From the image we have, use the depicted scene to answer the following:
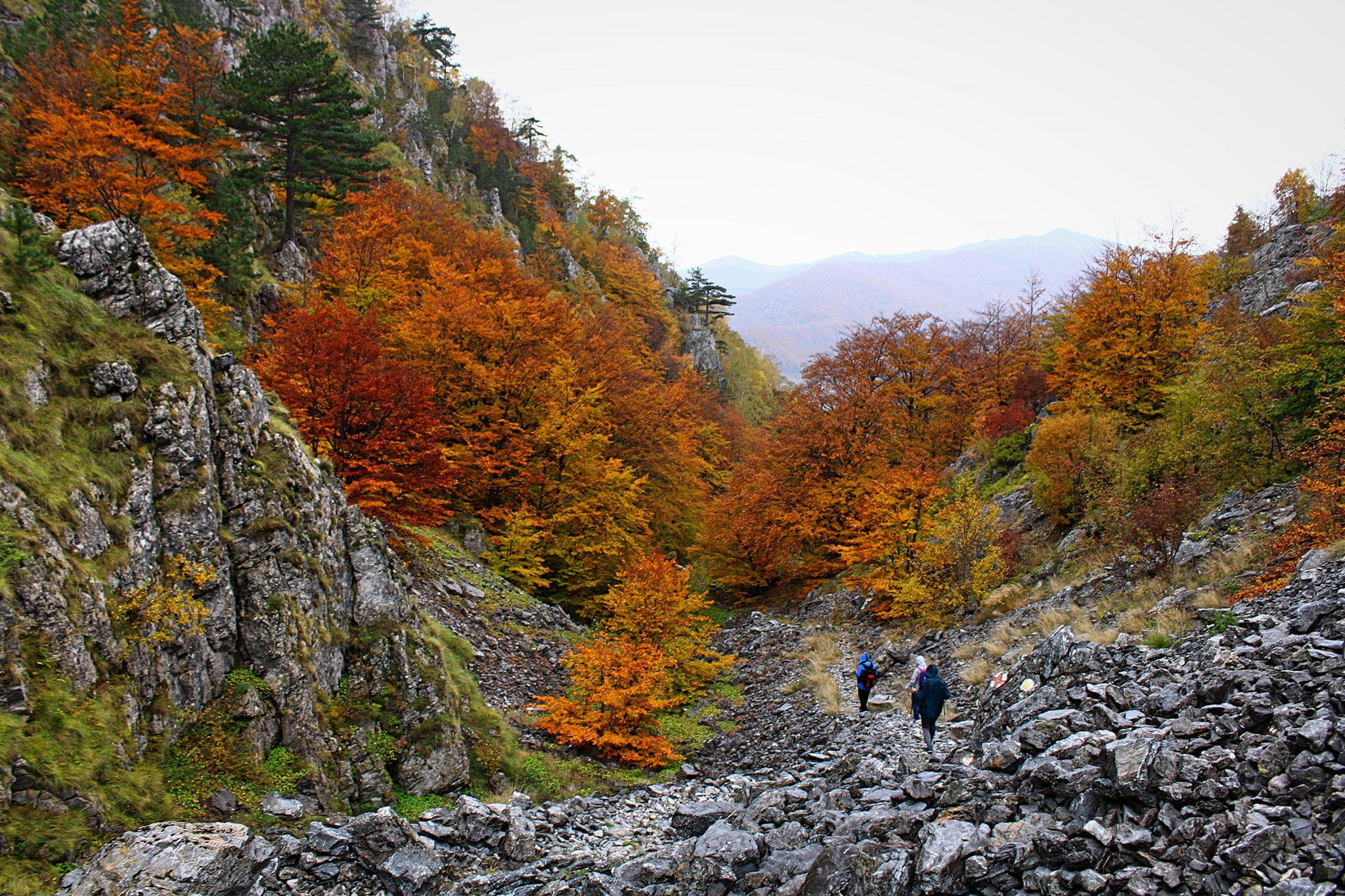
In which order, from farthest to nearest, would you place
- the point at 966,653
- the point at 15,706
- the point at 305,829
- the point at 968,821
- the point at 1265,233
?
the point at 1265,233, the point at 966,653, the point at 305,829, the point at 968,821, the point at 15,706

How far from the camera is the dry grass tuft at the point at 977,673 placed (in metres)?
14.1

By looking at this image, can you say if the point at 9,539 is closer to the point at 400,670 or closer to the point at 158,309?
the point at 158,309

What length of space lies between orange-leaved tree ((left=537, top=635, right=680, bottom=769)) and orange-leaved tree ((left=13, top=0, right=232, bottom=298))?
17.5 metres

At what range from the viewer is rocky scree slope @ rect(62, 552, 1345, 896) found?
211 inches

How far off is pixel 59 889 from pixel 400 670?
554 cm

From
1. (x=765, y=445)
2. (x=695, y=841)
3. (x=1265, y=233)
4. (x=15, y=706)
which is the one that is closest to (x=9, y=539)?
(x=15, y=706)

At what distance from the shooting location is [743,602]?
32.8 meters

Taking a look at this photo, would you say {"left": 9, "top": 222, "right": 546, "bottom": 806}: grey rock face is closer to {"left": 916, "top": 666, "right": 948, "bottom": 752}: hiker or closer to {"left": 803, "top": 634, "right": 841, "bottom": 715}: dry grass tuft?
{"left": 916, "top": 666, "right": 948, "bottom": 752}: hiker

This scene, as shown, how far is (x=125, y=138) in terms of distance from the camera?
2153 centimetres

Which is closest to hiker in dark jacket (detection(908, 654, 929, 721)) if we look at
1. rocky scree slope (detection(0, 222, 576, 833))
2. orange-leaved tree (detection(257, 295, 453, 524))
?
rocky scree slope (detection(0, 222, 576, 833))

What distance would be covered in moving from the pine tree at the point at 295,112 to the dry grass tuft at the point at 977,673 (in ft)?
113

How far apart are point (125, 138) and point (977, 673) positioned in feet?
99.4

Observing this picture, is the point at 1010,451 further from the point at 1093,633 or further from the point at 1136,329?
the point at 1093,633

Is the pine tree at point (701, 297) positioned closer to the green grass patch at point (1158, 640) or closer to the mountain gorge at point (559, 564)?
the mountain gorge at point (559, 564)
